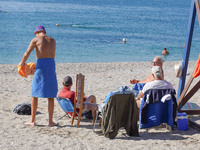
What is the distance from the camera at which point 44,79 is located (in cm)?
575

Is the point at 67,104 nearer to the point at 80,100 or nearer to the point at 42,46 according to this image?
the point at 80,100

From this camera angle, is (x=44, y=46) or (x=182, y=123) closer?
(x=44, y=46)

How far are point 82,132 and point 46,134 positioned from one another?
609 mm

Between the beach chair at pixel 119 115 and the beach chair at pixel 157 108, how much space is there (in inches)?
6.6

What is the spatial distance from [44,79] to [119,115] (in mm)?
1386

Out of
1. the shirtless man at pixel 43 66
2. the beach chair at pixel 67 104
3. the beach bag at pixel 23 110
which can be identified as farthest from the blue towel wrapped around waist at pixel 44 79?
the beach bag at pixel 23 110

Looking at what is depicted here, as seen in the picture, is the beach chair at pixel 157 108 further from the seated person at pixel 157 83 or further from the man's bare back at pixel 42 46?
the man's bare back at pixel 42 46

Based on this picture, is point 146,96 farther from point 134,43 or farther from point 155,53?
point 134,43

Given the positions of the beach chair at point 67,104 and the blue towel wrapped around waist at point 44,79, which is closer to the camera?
the blue towel wrapped around waist at point 44,79

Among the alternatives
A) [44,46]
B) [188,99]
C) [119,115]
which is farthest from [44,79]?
[188,99]

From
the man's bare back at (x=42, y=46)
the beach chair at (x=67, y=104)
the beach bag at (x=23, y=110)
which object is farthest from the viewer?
the beach bag at (x=23, y=110)

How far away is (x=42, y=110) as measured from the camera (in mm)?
7262

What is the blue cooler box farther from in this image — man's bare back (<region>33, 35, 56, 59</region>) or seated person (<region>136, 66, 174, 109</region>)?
man's bare back (<region>33, 35, 56, 59</region>)

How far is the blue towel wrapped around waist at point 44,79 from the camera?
5.75 metres
